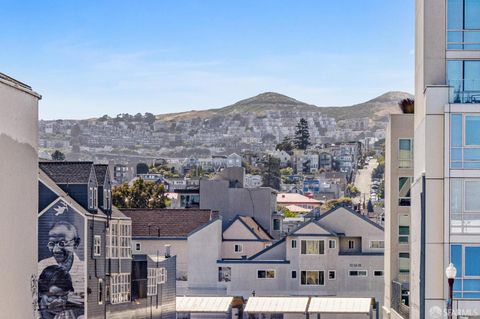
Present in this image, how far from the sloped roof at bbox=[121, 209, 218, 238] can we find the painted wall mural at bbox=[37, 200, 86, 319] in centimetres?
3050

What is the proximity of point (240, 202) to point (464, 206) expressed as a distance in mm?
69222

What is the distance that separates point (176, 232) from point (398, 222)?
36.5 m

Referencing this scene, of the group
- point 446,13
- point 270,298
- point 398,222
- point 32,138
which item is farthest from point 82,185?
point 32,138

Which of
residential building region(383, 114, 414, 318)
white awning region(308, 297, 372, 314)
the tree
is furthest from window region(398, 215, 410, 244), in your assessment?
the tree

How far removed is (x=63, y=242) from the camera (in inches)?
2350

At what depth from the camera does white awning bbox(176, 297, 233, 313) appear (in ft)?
253

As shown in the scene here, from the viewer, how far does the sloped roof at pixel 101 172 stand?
64.7 meters

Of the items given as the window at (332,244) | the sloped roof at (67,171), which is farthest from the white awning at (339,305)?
the sloped roof at (67,171)

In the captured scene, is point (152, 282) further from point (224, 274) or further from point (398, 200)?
point (224, 274)

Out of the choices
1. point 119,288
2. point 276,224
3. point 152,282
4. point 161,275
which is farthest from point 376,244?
point 119,288

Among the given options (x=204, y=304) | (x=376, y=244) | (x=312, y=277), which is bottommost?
(x=204, y=304)

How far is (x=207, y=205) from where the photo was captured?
106m

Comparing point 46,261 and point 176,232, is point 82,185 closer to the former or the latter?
point 46,261

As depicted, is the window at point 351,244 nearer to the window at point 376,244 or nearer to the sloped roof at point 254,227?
the window at point 376,244
